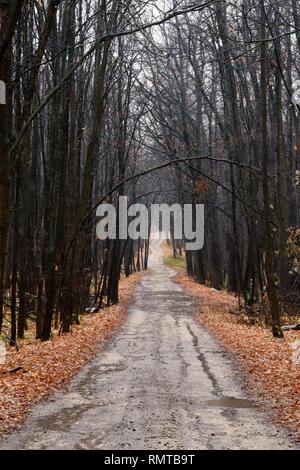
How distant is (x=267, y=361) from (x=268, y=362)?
102 millimetres

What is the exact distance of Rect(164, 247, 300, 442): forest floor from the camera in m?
8.01

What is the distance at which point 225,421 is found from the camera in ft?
23.8

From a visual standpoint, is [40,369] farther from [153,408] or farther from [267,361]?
[267,361]

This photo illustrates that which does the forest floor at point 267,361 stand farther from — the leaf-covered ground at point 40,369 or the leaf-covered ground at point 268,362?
the leaf-covered ground at point 40,369

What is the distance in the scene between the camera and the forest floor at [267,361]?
801 centimetres

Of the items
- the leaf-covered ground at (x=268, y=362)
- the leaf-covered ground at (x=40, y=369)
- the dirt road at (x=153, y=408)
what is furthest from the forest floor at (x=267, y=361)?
the leaf-covered ground at (x=40, y=369)

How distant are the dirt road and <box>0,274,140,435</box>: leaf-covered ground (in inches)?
9.0

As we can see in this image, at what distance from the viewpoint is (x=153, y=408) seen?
7.90 metres

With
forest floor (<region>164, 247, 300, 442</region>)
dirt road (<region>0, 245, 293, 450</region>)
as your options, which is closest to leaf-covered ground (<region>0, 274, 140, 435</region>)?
dirt road (<region>0, 245, 293, 450</region>)

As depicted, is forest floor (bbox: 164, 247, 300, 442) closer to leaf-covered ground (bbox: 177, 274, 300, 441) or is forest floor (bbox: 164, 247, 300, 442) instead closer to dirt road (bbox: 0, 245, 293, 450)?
leaf-covered ground (bbox: 177, 274, 300, 441)

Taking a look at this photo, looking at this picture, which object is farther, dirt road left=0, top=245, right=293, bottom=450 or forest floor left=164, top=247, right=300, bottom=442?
forest floor left=164, top=247, right=300, bottom=442

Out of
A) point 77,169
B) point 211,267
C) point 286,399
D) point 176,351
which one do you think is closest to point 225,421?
point 286,399
